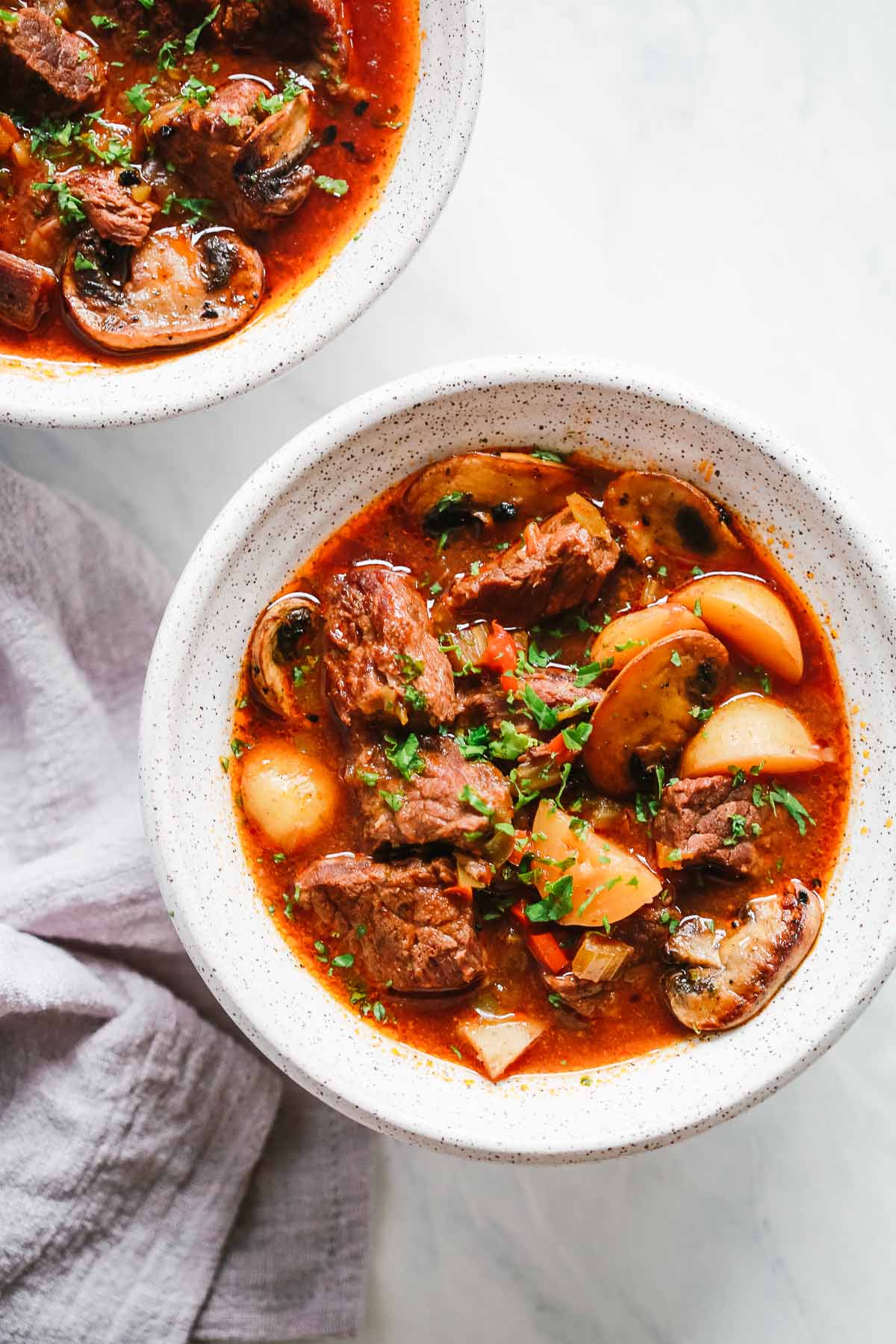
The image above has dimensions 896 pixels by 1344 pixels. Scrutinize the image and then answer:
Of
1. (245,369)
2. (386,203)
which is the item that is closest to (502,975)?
(245,369)

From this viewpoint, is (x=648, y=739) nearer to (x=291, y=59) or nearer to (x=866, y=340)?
(x=866, y=340)

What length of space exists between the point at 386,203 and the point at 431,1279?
2611 mm

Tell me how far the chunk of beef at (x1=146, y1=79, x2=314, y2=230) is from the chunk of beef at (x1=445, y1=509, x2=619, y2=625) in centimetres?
94

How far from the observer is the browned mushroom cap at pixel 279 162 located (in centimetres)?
272

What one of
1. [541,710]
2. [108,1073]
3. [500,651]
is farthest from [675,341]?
[108,1073]

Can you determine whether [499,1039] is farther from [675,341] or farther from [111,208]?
[111,208]

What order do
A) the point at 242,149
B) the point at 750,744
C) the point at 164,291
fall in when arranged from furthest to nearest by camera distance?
the point at 164,291, the point at 242,149, the point at 750,744

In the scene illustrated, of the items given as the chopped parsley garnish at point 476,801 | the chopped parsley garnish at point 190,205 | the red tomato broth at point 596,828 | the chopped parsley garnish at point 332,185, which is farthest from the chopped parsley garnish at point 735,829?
the chopped parsley garnish at point 190,205

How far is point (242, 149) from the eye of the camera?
271 centimetres

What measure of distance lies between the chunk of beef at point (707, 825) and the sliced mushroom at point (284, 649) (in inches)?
31.4

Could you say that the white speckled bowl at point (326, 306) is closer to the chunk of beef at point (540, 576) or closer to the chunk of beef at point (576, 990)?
the chunk of beef at point (540, 576)

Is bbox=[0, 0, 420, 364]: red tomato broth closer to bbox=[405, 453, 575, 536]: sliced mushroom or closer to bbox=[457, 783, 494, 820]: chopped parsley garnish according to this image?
bbox=[405, 453, 575, 536]: sliced mushroom

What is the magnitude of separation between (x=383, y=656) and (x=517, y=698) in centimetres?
30

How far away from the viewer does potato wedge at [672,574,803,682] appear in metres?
2.61
